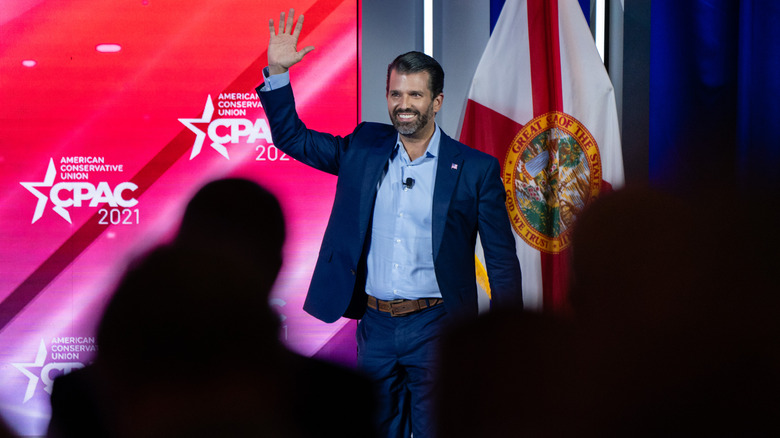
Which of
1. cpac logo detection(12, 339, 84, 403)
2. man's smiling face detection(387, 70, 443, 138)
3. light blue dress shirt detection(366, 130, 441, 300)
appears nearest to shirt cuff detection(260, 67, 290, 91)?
man's smiling face detection(387, 70, 443, 138)

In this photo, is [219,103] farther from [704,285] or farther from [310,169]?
[704,285]

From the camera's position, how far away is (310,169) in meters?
3.39

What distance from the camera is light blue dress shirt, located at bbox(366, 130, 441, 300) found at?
7.98 feet

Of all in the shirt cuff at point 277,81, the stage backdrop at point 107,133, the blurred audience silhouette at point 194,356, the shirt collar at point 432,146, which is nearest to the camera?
the blurred audience silhouette at point 194,356

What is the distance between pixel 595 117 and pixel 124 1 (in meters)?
2.33

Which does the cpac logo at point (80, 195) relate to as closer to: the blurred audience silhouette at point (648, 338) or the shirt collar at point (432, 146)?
the shirt collar at point (432, 146)

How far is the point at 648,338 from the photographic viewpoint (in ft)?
2.03

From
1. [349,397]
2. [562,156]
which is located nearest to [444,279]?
[562,156]

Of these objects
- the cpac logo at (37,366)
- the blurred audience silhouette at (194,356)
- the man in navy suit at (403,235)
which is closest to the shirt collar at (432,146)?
the man in navy suit at (403,235)

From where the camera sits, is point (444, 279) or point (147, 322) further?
point (444, 279)

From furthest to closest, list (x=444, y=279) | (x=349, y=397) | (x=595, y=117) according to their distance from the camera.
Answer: (x=595, y=117)
(x=444, y=279)
(x=349, y=397)

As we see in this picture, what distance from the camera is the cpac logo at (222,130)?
334 centimetres

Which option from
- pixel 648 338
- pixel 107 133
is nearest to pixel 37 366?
pixel 107 133

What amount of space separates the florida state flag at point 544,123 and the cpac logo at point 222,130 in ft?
3.33
